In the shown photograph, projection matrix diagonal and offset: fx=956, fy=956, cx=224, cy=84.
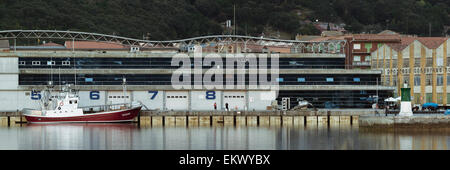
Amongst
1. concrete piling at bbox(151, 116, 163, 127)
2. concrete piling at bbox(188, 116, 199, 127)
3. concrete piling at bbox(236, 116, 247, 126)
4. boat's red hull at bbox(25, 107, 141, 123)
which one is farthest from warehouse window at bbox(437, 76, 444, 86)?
boat's red hull at bbox(25, 107, 141, 123)

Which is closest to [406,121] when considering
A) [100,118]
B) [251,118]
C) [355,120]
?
[355,120]

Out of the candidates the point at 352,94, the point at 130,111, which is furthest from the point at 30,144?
the point at 352,94

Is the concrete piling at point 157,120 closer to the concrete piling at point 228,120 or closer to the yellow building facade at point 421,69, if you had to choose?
the concrete piling at point 228,120

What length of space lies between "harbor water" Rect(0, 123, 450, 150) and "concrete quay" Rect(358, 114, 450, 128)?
0.86 metres

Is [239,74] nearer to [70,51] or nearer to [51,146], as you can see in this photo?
[70,51]

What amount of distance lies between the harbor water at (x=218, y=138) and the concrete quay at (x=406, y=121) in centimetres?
86

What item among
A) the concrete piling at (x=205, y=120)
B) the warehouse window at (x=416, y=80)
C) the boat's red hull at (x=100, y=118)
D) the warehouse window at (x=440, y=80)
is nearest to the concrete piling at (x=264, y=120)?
the concrete piling at (x=205, y=120)

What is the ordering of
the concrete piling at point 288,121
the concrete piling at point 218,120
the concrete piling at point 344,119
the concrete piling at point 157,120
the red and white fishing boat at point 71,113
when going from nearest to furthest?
the concrete piling at point 288,121
the concrete piling at point 344,119
the concrete piling at point 218,120
the concrete piling at point 157,120
the red and white fishing boat at point 71,113

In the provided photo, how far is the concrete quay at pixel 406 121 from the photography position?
107375 millimetres

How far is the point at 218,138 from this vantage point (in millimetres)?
94125

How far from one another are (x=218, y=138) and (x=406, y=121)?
82.0 ft

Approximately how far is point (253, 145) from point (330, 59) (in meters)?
51.6

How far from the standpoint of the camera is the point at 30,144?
87625 millimetres

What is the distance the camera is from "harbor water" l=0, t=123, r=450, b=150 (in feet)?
278
